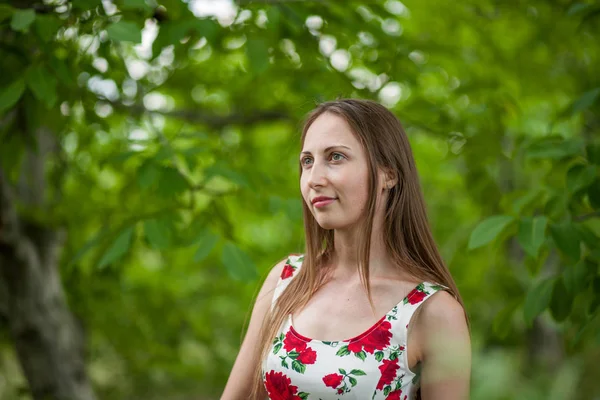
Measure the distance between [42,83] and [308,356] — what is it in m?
1.42

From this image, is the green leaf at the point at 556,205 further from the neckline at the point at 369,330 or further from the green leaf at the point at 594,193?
the neckline at the point at 369,330

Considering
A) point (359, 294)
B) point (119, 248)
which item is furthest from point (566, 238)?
point (119, 248)

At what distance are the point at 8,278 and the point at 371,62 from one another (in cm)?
258

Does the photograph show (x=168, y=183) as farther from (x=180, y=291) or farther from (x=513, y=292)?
(x=180, y=291)

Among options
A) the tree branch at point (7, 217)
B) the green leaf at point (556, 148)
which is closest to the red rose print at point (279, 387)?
the green leaf at point (556, 148)

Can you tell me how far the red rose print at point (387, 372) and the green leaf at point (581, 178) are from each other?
1.15m

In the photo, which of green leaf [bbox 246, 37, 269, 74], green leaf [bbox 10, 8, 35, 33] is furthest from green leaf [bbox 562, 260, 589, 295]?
green leaf [bbox 10, 8, 35, 33]

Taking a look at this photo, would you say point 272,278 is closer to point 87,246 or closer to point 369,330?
point 369,330

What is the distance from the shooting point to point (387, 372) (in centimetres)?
189

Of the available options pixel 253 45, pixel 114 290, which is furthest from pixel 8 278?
pixel 253 45

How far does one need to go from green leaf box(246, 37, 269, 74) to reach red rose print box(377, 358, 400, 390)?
4.52 ft

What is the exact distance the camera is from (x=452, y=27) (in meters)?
4.62

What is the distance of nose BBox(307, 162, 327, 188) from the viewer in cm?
199

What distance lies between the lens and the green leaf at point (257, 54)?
2.79 metres
